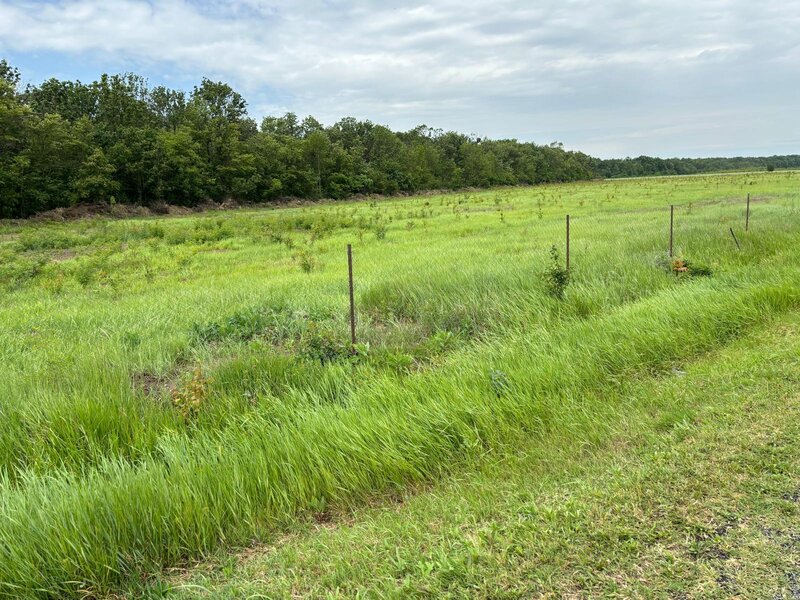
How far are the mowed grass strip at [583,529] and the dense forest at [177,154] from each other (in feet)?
149

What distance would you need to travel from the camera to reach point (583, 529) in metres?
2.80

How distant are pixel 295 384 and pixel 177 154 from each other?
172 feet

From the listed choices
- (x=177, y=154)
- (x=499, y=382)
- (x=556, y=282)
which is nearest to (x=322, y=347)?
(x=499, y=382)

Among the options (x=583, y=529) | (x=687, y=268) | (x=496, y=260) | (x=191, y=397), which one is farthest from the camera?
(x=496, y=260)

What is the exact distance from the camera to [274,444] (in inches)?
165

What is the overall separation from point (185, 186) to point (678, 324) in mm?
53149

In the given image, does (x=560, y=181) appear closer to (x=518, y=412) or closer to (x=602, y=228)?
(x=602, y=228)

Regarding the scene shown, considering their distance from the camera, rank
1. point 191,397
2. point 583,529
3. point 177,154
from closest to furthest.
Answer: point 583,529 < point 191,397 < point 177,154

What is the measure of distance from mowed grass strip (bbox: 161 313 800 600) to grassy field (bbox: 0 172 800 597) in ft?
0.74

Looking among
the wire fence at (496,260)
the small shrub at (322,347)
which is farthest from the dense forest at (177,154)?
the small shrub at (322,347)

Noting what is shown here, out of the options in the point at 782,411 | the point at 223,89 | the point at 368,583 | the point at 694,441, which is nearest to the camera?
the point at 368,583

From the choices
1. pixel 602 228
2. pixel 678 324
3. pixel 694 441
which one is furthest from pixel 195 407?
pixel 602 228

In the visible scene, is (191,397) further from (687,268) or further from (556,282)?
(687,268)

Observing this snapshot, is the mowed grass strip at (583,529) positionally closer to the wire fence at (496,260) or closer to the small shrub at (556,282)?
the wire fence at (496,260)
